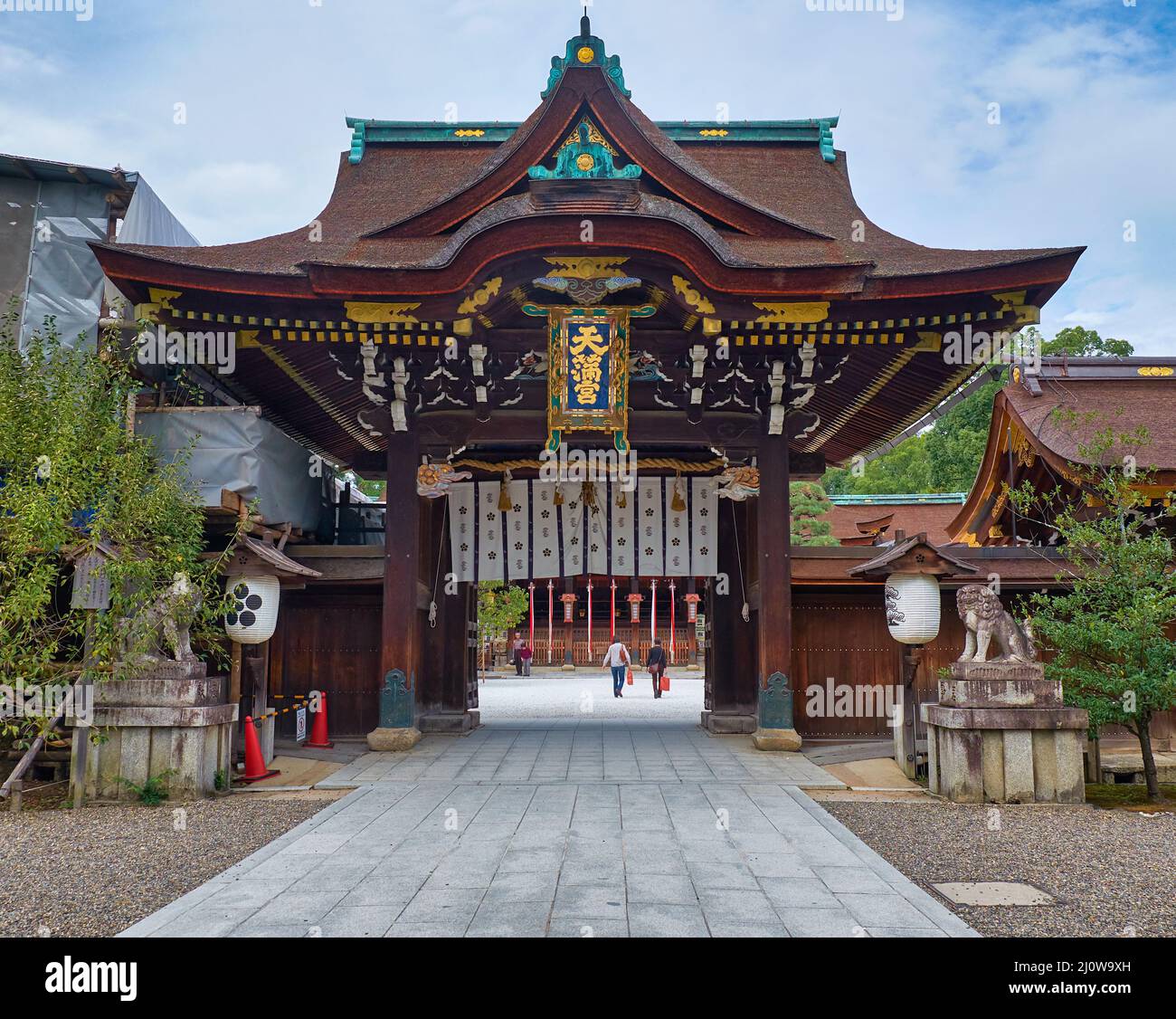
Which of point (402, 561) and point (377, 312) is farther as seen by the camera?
point (402, 561)

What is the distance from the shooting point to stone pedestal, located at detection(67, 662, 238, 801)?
26.0ft

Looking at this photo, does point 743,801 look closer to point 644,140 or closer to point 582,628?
point 644,140

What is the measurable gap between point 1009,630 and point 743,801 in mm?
3080

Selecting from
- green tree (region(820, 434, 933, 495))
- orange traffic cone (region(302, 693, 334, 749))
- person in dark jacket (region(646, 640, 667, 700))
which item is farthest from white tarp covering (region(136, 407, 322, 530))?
green tree (region(820, 434, 933, 495))

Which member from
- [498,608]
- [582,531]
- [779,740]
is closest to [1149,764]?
[779,740]

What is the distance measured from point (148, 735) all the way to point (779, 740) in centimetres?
701

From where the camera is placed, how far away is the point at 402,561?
11.2m

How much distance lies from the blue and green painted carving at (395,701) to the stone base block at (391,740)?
93 millimetres

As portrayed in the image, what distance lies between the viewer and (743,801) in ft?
25.6

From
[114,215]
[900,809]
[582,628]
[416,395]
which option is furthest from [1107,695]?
[582,628]

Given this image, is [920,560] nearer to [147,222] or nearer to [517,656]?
[147,222]

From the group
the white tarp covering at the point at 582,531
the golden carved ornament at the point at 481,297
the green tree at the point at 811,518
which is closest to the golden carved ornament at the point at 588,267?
the golden carved ornament at the point at 481,297

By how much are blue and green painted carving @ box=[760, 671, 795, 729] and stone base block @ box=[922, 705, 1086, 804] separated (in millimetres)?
2963

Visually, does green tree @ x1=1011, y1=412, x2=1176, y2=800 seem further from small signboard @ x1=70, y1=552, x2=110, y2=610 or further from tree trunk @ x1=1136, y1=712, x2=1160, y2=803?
small signboard @ x1=70, y1=552, x2=110, y2=610
